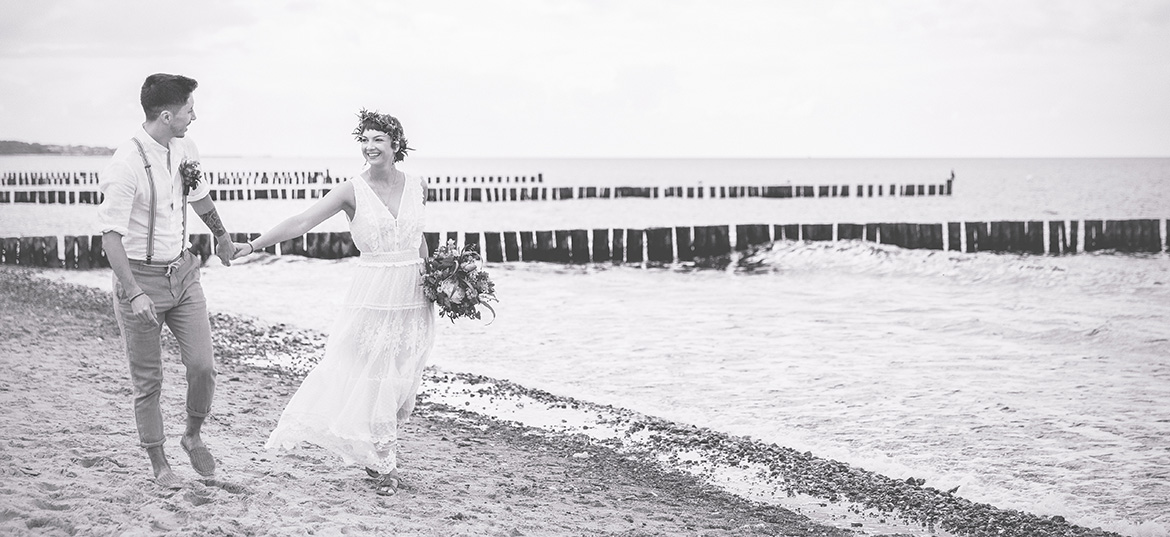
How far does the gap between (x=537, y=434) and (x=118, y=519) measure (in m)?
3.10

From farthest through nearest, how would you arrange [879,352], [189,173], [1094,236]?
1. [1094,236]
2. [879,352]
3. [189,173]

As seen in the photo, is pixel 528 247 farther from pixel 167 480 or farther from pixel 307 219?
Result: pixel 167 480

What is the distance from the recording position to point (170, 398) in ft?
22.0

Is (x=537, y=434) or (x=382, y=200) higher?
(x=382, y=200)

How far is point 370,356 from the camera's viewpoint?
15.7ft

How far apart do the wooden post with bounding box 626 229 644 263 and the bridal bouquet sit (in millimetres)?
15946

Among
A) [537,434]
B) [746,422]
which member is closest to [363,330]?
[537,434]

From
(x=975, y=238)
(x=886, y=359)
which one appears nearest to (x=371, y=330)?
(x=886, y=359)

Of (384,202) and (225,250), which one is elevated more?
(384,202)

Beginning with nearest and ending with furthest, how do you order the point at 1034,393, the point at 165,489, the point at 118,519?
1. the point at 118,519
2. the point at 165,489
3. the point at 1034,393

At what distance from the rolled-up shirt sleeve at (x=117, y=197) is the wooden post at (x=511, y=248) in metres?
16.4

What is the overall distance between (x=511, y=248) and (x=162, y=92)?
1642cm

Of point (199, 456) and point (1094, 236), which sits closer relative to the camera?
point (199, 456)

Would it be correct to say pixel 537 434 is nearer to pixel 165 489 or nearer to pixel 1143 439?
pixel 165 489
